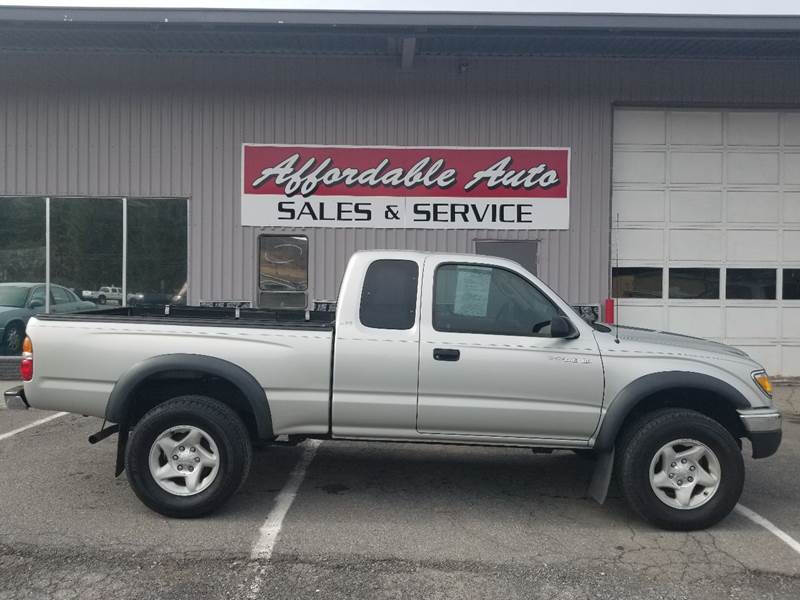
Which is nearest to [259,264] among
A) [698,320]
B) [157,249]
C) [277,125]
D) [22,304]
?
[157,249]

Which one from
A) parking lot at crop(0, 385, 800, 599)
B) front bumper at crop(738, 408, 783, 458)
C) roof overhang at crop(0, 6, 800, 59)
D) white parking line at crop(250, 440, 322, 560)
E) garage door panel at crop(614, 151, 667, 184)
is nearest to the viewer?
parking lot at crop(0, 385, 800, 599)

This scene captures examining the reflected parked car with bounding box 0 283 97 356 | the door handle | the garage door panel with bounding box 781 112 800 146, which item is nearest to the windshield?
the reflected parked car with bounding box 0 283 97 356

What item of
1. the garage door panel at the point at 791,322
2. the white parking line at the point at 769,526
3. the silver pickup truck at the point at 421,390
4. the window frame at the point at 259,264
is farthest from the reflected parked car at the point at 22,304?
the garage door panel at the point at 791,322

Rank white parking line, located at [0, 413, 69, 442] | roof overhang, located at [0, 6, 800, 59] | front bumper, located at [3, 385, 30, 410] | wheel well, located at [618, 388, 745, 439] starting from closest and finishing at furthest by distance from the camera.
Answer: wheel well, located at [618, 388, 745, 439] → front bumper, located at [3, 385, 30, 410] → white parking line, located at [0, 413, 69, 442] → roof overhang, located at [0, 6, 800, 59]

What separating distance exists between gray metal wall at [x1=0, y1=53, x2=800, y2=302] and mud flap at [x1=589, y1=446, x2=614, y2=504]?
5.91 m

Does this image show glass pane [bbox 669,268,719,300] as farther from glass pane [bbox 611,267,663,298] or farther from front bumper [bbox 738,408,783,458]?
front bumper [bbox 738,408,783,458]

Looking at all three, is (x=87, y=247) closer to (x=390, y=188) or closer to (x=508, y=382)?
(x=390, y=188)

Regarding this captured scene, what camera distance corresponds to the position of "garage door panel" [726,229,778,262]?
11.1 m

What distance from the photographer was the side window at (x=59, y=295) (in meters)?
10.9

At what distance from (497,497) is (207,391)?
2.34 m

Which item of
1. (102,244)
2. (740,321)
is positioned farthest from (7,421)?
(740,321)

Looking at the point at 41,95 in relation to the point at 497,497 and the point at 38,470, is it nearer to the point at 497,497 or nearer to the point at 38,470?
the point at 38,470

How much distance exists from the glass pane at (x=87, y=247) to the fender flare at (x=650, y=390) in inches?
325

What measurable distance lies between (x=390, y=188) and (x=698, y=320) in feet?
16.8
